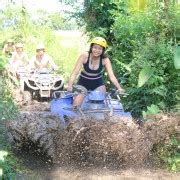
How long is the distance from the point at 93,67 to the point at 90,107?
76cm

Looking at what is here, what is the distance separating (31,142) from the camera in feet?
20.4

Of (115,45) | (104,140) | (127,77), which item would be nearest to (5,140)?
(104,140)

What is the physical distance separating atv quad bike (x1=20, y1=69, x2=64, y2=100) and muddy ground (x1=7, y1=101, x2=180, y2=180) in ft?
13.7

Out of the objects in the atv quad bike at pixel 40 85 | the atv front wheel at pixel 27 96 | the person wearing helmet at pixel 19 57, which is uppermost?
the person wearing helmet at pixel 19 57

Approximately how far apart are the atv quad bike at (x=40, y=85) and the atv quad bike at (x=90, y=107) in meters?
3.29

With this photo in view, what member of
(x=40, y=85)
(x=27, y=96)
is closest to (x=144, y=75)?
(x=40, y=85)

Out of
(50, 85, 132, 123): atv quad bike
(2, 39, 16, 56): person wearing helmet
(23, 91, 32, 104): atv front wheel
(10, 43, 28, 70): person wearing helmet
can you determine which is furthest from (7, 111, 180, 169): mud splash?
(2, 39, 16, 56): person wearing helmet

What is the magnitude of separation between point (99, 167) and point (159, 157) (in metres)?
0.86

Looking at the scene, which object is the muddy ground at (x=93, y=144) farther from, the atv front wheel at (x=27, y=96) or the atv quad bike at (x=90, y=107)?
the atv front wheel at (x=27, y=96)

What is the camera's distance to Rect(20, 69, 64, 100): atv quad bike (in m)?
10.4

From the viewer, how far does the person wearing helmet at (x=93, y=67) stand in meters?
6.97

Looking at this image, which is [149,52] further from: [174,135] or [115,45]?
[115,45]

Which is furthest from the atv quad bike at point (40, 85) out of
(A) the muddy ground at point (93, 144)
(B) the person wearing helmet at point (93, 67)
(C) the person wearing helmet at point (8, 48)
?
(A) the muddy ground at point (93, 144)

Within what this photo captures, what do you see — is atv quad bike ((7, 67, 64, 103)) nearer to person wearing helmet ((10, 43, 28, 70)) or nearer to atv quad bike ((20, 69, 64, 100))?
atv quad bike ((20, 69, 64, 100))
